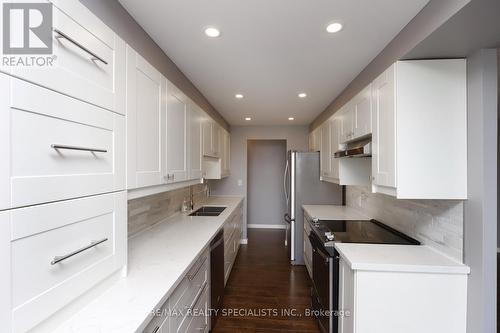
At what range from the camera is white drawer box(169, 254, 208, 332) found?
131cm

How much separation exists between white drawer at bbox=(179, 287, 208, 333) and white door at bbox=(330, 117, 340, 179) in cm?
197

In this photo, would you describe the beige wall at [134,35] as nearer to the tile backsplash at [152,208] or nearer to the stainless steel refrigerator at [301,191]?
the tile backsplash at [152,208]

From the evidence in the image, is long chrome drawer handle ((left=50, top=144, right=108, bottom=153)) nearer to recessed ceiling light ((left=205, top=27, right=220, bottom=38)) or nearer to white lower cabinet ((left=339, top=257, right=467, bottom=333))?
recessed ceiling light ((left=205, top=27, right=220, bottom=38))

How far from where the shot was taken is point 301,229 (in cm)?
369

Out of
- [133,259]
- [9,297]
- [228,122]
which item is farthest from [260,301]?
[228,122]

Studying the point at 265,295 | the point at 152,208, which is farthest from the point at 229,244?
the point at 152,208

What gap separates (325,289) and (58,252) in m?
1.92

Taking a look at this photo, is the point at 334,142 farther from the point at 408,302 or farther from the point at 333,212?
the point at 408,302

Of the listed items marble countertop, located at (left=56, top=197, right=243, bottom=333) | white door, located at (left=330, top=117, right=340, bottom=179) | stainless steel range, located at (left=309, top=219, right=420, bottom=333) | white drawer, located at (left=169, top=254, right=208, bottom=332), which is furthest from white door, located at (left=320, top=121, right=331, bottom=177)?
white drawer, located at (left=169, top=254, right=208, bottom=332)

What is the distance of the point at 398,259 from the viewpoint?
1.58 metres

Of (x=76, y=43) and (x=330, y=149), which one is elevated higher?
(x=76, y=43)

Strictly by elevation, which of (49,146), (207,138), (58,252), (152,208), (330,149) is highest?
(207,138)

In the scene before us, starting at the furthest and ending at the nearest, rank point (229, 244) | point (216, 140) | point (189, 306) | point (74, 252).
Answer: point (216, 140), point (229, 244), point (189, 306), point (74, 252)

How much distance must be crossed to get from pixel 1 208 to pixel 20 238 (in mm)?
110
